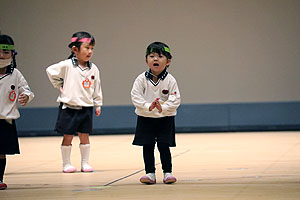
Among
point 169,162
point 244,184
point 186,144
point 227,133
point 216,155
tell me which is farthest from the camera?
point 227,133

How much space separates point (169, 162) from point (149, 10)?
23.2ft

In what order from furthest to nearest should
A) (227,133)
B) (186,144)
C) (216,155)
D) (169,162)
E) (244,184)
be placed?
(227,133), (186,144), (216,155), (169,162), (244,184)

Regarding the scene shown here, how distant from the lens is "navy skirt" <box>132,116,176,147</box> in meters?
4.71

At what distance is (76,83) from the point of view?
5.75 metres

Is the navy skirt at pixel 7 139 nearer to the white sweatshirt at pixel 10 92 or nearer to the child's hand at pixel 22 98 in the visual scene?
the white sweatshirt at pixel 10 92

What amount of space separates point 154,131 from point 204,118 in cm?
678

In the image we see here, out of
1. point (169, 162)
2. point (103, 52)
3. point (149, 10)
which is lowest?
point (169, 162)

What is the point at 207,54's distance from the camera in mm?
11398

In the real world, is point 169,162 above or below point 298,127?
above

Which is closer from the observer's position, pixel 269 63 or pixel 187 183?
pixel 187 183

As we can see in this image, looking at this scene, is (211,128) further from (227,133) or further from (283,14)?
(283,14)

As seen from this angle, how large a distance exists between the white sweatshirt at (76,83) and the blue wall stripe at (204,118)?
5654 mm

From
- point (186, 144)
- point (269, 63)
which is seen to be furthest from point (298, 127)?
point (186, 144)

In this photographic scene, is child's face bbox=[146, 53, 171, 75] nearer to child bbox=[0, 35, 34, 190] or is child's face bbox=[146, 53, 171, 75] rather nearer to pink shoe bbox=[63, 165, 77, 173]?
child bbox=[0, 35, 34, 190]
